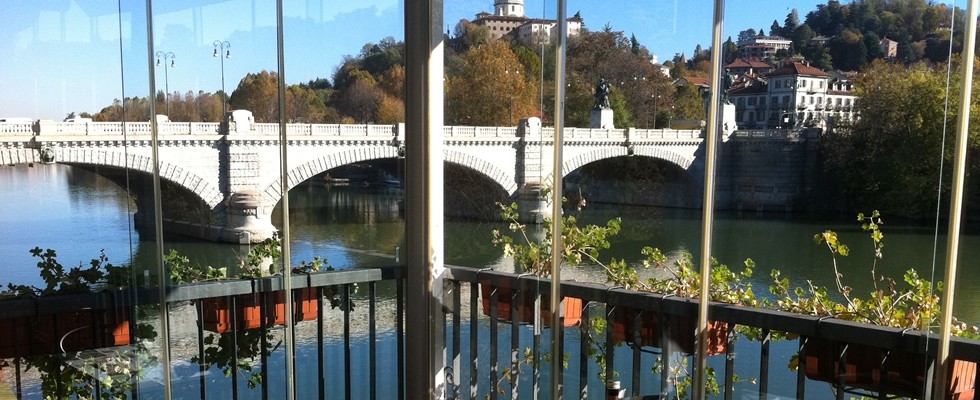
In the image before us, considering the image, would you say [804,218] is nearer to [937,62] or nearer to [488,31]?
[937,62]

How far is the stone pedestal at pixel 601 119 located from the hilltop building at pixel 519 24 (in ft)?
0.69

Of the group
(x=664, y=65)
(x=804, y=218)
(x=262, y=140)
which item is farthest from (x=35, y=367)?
(x=804, y=218)

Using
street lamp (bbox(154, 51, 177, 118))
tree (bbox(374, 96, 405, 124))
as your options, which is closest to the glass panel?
street lamp (bbox(154, 51, 177, 118))

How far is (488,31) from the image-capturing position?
2334 mm

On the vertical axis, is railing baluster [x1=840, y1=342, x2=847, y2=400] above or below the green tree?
below

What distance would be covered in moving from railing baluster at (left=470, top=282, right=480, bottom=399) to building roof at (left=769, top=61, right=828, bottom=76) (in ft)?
3.46

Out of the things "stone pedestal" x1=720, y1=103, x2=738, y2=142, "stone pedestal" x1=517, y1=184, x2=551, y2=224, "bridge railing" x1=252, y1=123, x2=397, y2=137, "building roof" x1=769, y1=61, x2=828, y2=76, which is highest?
"building roof" x1=769, y1=61, x2=828, y2=76

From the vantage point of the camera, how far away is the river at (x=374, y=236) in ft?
5.47

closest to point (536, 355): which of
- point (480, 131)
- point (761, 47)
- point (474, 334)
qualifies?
point (474, 334)

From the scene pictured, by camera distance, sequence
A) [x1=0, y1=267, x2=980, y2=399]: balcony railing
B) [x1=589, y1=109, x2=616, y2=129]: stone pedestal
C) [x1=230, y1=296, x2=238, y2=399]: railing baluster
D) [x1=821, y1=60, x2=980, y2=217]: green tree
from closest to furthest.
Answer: [x1=821, y1=60, x2=980, y2=217]: green tree < [x1=0, y1=267, x2=980, y2=399]: balcony railing < [x1=589, y1=109, x2=616, y2=129]: stone pedestal < [x1=230, y1=296, x2=238, y2=399]: railing baluster

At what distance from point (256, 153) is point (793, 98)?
4.78 ft

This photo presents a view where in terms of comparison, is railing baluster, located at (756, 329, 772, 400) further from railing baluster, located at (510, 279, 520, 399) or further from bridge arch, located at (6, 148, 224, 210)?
bridge arch, located at (6, 148, 224, 210)

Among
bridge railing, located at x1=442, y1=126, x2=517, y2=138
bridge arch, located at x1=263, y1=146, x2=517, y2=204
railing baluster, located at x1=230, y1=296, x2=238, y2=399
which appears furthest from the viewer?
railing baluster, located at x1=230, y1=296, x2=238, y2=399

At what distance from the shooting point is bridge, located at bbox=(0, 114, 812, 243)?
2.12 m
